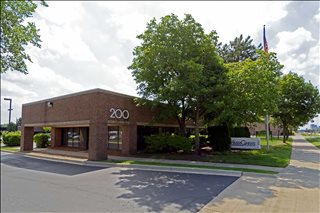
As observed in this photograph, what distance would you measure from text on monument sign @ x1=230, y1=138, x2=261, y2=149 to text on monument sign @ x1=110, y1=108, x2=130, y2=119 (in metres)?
8.77

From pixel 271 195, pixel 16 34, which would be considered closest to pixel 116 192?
pixel 271 195

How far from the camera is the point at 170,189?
8594 millimetres

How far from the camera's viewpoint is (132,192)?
27.0ft

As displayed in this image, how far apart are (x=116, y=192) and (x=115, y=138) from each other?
1276 centimetres

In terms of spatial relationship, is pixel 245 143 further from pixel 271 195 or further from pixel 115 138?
pixel 271 195

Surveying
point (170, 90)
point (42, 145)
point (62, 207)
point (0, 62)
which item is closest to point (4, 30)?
point (0, 62)

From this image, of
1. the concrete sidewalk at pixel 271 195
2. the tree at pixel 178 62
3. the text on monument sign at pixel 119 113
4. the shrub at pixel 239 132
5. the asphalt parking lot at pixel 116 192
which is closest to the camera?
the asphalt parking lot at pixel 116 192

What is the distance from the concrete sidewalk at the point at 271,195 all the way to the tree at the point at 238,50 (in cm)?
1921

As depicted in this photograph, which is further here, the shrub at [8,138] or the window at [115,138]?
the window at [115,138]

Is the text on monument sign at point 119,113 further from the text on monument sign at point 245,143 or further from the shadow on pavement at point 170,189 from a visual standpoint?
the text on monument sign at point 245,143

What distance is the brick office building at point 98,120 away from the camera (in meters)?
16.4

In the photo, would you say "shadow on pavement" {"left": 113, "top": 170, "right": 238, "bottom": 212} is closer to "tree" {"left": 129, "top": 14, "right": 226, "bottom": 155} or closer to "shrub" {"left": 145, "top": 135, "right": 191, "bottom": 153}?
"tree" {"left": 129, "top": 14, "right": 226, "bottom": 155}

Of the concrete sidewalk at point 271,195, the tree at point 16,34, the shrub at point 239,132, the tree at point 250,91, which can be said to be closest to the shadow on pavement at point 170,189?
the concrete sidewalk at point 271,195

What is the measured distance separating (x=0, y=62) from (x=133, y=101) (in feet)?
49.2
